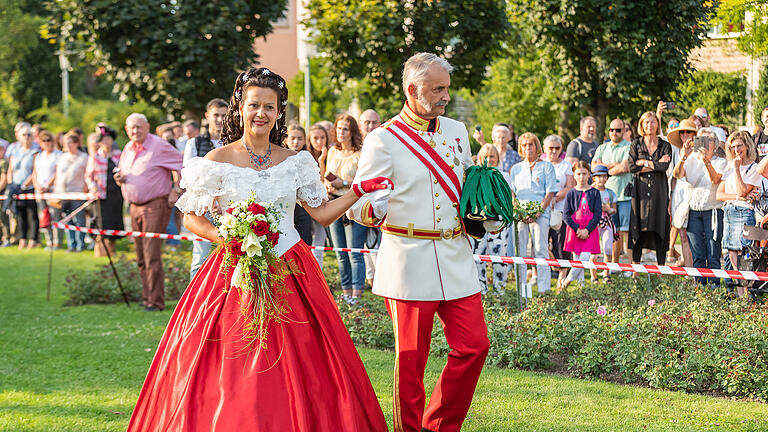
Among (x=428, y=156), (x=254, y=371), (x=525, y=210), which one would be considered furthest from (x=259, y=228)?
(x=525, y=210)

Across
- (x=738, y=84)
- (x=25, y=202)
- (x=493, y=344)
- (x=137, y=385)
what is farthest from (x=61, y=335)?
(x=738, y=84)

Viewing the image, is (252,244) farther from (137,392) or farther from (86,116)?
(86,116)

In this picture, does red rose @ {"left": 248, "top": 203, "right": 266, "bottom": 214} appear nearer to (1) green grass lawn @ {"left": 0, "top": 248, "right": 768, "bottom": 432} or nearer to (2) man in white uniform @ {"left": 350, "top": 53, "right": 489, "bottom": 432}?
(2) man in white uniform @ {"left": 350, "top": 53, "right": 489, "bottom": 432}

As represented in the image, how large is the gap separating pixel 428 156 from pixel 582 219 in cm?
569

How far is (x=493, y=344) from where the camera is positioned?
7.46 m

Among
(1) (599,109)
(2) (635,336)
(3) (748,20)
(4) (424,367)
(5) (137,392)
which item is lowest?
(5) (137,392)

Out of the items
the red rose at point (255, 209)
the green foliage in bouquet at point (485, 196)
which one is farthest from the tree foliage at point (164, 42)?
the red rose at point (255, 209)

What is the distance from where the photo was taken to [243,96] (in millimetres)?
5125

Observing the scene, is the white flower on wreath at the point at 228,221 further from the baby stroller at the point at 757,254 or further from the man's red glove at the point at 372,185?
the baby stroller at the point at 757,254

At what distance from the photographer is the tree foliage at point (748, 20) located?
10.7 meters

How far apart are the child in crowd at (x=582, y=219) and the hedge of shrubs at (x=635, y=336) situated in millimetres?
1747

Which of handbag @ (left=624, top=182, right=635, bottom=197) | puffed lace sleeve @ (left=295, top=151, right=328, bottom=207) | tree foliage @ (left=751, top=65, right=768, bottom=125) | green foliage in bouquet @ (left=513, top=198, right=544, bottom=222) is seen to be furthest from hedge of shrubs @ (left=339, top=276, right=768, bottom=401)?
tree foliage @ (left=751, top=65, right=768, bottom=125)

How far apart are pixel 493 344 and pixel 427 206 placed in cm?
264

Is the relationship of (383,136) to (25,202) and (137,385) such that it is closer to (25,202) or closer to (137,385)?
(137,385)
